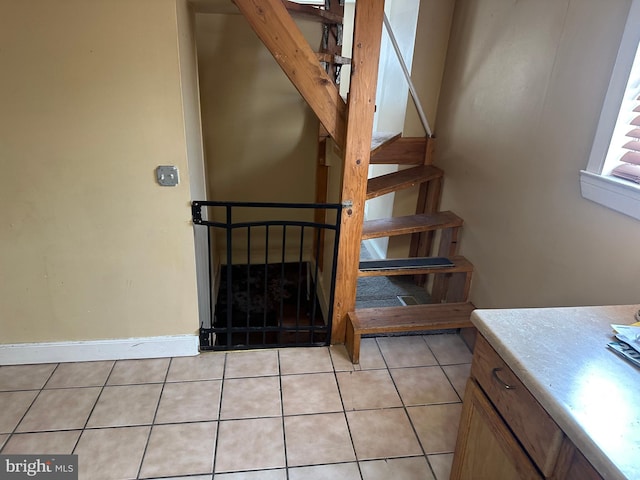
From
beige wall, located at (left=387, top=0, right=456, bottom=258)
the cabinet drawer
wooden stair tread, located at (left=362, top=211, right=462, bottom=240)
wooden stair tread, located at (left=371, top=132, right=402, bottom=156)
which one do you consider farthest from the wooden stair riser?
the cabinet drawer

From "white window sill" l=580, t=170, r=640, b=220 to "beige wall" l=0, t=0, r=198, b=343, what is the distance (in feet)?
5.61

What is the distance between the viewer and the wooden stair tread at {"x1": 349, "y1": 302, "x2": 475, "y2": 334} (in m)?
2.17

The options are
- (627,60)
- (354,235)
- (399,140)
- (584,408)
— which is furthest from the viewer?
(399,140)

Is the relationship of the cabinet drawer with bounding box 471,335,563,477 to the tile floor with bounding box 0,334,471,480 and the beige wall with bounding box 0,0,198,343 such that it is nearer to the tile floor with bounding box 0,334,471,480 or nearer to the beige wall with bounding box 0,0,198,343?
the tile floor with bounding box 0,334,471,480

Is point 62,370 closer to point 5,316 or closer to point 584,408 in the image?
point 5,316

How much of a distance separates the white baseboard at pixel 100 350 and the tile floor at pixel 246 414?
0.04 meters

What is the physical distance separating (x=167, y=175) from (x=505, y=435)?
1.66 metres

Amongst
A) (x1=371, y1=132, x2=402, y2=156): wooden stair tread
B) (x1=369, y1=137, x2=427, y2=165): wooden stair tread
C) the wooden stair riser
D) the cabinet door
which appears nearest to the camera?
the cabinet door

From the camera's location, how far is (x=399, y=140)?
2.88m

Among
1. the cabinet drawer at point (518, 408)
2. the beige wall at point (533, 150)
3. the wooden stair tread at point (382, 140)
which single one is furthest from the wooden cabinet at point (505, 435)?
the wooden stair tread at point (382, 140)

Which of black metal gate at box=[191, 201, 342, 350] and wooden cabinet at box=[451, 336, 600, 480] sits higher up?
wooden cabinet at box=[451, 336, 600, 480]

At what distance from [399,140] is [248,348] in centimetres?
176

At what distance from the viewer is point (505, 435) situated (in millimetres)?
1021

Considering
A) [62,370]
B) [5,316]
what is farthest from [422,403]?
[5,316]
